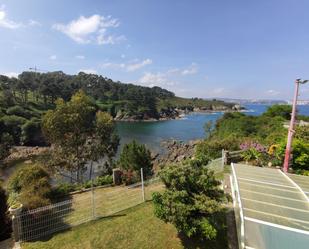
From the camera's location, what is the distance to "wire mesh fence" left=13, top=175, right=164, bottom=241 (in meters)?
7.00

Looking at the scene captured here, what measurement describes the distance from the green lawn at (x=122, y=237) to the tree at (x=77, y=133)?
29.0ft

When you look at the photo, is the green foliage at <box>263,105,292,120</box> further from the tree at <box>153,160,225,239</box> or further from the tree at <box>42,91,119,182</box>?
the tree at <box>153,160,225,239</box>

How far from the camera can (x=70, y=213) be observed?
8.55 metres

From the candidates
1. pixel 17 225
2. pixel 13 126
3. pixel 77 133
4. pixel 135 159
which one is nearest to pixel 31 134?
pixel 13 126

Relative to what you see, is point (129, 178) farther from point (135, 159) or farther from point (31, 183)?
point (31, 183)

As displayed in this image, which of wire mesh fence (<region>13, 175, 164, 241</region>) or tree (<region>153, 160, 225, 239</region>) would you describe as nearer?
tree (<region>153, 160, 225, 239</region>)

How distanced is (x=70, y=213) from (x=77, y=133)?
791 centimetres

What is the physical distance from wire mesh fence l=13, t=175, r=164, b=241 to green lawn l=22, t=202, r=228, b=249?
36cm

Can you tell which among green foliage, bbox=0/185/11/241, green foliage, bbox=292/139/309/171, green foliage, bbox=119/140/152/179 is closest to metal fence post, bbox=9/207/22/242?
green foliage, bbox=0/185/11/241

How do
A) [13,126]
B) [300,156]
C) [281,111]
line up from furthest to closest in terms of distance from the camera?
[281,111] < [13,126] < [300,156]

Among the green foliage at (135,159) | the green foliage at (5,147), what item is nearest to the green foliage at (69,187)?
the green foliage at (135,159)

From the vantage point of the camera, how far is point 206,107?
136250 millimetres

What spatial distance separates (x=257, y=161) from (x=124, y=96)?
84.2 meters

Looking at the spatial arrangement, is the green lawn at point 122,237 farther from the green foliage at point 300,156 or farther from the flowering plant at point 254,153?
the flowering plant at point 254,153
